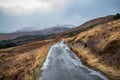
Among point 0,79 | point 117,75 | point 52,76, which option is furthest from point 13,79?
point 117,75

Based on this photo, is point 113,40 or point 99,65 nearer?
point 99,65

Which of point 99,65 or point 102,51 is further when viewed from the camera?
point 102,51

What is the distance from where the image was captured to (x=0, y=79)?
49.6 meters

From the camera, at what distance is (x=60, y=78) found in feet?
87.6

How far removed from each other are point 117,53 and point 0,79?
27.4 meters

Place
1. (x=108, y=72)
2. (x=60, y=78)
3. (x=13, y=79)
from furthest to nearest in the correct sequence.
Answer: (x=13, y=79) < (x=108, y=72) < (x=60, y=78)

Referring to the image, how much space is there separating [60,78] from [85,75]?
3195 mm

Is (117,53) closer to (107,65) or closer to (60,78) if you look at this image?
(107,65)

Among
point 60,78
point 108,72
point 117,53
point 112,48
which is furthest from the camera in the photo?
point 112,48

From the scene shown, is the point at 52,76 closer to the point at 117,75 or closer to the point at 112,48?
the point at 117,75

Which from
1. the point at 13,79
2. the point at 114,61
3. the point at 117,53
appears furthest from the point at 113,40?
the point at 13,79

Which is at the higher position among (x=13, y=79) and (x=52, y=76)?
(x=52, y=76)

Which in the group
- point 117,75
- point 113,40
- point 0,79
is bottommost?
point 0,79

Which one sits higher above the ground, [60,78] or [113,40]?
[113,40]
